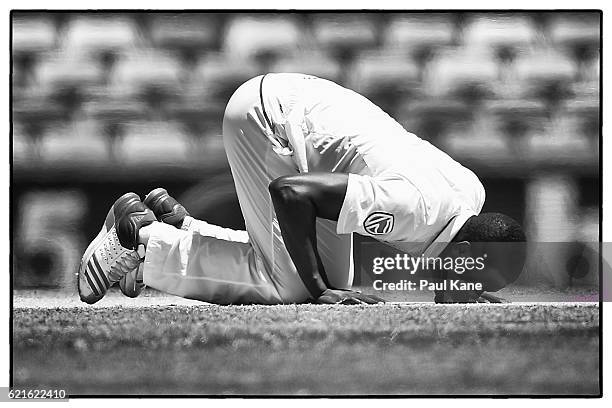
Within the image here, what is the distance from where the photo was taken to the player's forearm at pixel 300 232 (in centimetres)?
320

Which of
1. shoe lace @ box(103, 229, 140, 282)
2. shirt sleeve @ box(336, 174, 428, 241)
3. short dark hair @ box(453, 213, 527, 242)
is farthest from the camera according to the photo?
shoe lace @ box(103, 229, 140, 282)

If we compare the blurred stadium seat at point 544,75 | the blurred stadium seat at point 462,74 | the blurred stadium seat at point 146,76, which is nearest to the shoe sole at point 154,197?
the blurred stadium seat at point 146,76

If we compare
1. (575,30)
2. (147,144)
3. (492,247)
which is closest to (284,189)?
(147,144)

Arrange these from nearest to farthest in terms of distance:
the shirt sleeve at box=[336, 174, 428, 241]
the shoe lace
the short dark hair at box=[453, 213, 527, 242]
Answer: the shirt sleeve at box=[336, 174, 428, 241] → the short dark hair at box=[453, 213, 527, 242] → the shoe lace

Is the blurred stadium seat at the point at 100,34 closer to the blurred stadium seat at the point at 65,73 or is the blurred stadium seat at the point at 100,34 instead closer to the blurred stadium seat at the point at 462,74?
the blurred stadium seat at the point at 65,73

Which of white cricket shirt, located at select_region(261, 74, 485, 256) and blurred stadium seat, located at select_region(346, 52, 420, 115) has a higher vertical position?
blurred stadium seat, located at select_region(346, 52, 420, 115)

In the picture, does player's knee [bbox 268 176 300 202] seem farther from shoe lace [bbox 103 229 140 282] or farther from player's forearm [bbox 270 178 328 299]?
shoe lace [bbox 103 229 140 282]

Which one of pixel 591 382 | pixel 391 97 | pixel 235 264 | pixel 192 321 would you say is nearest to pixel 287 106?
pixel 391 97

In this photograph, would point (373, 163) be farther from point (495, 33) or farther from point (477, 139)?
point (495, 33)

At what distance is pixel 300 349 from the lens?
3264 mm

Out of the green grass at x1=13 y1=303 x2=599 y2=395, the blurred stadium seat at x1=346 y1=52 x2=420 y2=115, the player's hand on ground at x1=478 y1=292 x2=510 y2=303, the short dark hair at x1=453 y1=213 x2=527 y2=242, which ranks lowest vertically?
the green grass at x1=13 y1=303 x2=599 y2=395

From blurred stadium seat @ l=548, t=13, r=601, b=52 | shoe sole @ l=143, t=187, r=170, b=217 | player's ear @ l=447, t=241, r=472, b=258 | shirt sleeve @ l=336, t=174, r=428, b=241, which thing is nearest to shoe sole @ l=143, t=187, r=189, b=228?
shoe sole @ l=143, t=187, r=170, b=217

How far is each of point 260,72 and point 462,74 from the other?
0.68 metres

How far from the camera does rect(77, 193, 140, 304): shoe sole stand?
3.37 meters
